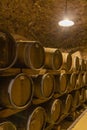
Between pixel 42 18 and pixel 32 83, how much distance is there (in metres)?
2.97

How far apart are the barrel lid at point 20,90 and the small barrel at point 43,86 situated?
1.07 ft

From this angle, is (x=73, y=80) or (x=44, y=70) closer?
(x=44, y=70)

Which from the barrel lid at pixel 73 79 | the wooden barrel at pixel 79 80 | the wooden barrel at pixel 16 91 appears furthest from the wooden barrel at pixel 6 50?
the wooden barrel at pixel 79 80

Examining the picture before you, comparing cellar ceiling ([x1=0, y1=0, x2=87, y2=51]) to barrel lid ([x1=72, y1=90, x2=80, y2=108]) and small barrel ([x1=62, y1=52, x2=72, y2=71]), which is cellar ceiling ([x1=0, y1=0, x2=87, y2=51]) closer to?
small barrel ([x1=62, y1=52, x2=72, y2=71])

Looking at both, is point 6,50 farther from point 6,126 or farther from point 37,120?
point 37,120

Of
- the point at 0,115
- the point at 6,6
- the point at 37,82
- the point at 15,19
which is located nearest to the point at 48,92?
the point at 37,82

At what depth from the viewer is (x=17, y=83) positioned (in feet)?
7.82

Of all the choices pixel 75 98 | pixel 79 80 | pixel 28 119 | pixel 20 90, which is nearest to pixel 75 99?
pixel 75 98

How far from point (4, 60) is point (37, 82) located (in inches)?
37.2

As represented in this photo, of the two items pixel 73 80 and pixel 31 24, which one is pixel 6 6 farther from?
pixel 73 80

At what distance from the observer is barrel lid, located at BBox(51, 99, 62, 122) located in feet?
11.4

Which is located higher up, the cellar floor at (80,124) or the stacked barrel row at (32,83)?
the stacked barrel row at (32,83)

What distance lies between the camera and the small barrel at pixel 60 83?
374 cm

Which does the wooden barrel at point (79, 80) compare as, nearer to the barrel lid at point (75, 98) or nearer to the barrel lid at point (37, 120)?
the barrel lid at point (75, 98)
